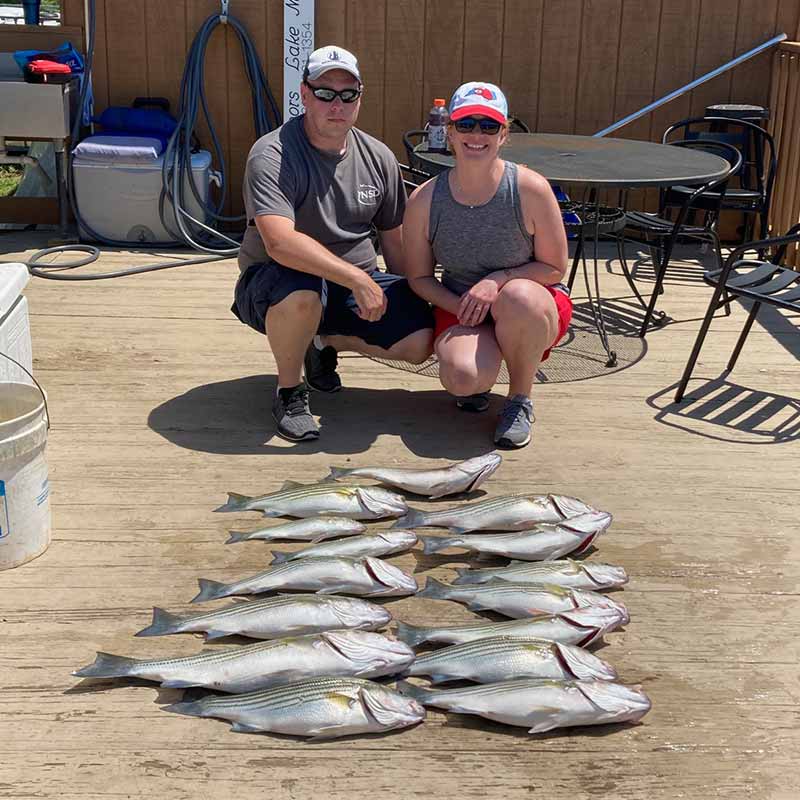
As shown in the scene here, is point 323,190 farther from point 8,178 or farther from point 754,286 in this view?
point 8,178

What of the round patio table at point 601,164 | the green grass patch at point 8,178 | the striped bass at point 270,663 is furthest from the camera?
the green grass patch at point 8,178

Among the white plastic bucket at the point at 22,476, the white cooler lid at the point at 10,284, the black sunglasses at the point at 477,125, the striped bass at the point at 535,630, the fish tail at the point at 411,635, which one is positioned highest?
the black sunglasses at the point at 477,125

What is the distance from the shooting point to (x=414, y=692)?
2.34 m

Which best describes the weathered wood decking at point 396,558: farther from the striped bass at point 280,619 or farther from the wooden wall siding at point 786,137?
the wooden wall siding at point 786,137

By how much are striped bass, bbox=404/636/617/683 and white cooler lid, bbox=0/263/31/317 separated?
63.6 inches

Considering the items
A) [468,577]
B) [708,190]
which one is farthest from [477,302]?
[708,190]

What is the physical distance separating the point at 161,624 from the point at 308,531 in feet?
1.92

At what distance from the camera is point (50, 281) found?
19.0 ft

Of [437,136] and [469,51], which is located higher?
[469,51]

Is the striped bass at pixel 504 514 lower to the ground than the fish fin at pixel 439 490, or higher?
higher

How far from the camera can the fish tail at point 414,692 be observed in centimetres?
232

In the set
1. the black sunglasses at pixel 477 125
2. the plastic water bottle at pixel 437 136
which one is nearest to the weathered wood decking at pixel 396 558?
the black sunglasses at pixel 477 125

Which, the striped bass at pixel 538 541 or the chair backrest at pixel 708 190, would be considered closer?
the striped bass at pixel 538 541

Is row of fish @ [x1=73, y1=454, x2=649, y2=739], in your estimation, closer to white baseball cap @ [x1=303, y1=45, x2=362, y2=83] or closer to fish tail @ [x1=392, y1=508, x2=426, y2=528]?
fish tail @ [x1=392, y1=508, x2=426, y2=528]
